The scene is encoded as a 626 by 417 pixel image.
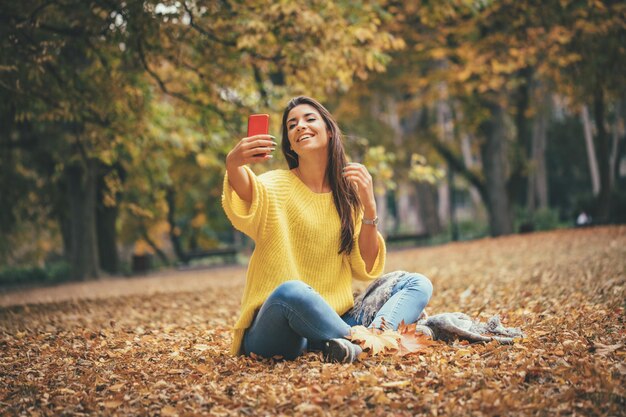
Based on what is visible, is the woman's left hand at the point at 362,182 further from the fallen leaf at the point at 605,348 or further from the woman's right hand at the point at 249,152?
the fallen leaf at the point at 605,348

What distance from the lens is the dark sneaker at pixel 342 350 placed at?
11.8 ft

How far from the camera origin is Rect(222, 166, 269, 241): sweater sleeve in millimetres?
3611

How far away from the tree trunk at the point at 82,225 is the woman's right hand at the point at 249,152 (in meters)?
12.2

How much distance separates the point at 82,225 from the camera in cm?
1493

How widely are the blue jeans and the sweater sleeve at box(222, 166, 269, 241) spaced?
1.30 feet

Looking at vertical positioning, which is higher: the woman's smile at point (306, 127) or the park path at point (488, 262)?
the woman's smile at point (306, 127)

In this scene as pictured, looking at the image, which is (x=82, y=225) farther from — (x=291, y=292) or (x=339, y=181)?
(x=291, y=292)

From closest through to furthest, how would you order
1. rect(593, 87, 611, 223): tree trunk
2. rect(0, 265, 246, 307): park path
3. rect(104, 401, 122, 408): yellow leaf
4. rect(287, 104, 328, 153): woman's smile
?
rect(104, 401, 122, 408): yellow leaf
rect(287, 104, 328, 153): woman's smile
rect(0, 265, 246, 307): park path
rect(593, 87, 611, 223): tree trunk

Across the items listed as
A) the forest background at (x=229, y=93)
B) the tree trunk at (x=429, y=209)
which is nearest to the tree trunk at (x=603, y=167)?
the forest background at (x=229, y=93)

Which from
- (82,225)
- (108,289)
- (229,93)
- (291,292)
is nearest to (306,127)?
(291,292)

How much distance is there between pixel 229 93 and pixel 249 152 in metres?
6.55

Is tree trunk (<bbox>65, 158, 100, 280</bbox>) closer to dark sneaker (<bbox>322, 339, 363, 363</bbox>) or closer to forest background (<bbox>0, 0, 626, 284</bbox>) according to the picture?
forest background (<bbox>0, 0, 626, 284</bbox>)

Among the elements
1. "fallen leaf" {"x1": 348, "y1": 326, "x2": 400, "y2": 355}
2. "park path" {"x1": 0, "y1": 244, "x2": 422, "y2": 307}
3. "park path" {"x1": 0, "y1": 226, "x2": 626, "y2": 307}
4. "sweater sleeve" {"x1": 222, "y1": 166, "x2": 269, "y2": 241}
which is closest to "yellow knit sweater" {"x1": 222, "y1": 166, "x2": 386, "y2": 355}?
"sweater sleeve" {"x1": 222, "y1": 166, "x2": 269, "y2": 241}

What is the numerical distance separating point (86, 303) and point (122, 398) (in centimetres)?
621
